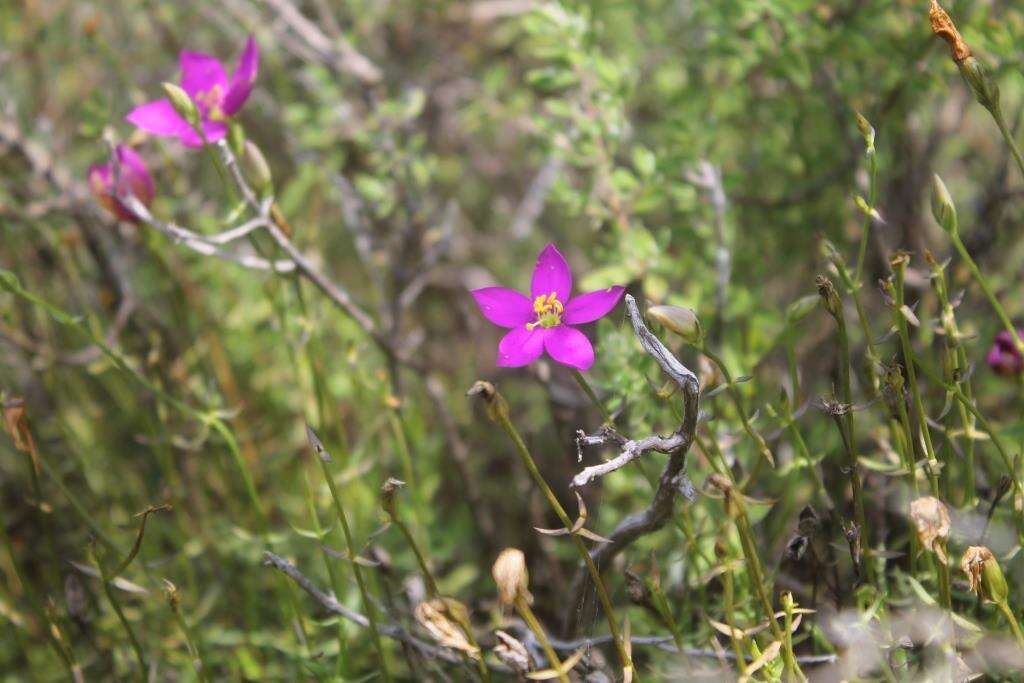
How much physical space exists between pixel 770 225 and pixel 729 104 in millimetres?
208

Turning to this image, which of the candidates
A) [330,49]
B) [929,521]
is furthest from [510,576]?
[330,49]

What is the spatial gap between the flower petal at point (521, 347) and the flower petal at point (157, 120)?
1.53 ft

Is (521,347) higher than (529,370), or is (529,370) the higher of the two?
(521,347)

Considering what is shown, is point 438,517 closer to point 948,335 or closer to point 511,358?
point 511,358

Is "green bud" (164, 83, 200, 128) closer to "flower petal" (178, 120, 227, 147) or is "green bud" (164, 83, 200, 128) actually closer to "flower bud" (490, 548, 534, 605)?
"flower petal" (178, 120, 227, 147)

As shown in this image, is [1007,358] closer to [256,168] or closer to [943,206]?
[943,206]

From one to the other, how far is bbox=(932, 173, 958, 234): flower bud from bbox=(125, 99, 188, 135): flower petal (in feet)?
2.51

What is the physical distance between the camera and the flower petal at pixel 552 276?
35.5 inches

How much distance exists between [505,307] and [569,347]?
0.10 meters

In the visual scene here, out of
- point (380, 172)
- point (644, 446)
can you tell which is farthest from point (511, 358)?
point (380, 172)

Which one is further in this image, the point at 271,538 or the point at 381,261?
the point at 381,261

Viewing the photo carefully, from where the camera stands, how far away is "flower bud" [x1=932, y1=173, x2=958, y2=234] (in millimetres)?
812

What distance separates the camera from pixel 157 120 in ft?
3.46

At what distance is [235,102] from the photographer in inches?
40.4
